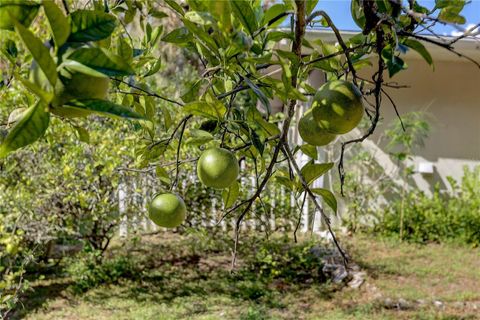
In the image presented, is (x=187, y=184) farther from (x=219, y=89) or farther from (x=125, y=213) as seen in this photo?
(x=219, y=89)

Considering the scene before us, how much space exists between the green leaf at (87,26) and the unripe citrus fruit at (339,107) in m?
0.45

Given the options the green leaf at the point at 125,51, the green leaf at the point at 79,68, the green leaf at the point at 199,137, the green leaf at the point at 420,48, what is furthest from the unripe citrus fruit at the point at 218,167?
the green leaf at the point at 79,68

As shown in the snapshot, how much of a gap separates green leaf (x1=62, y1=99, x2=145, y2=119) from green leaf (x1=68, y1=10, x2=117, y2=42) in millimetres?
75

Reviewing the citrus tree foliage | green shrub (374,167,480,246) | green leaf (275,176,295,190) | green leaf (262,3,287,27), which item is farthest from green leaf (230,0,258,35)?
green shrub (374,167,480,246)

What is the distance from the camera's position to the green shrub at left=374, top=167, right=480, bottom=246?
6238 millimetres

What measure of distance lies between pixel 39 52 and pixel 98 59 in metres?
0.06

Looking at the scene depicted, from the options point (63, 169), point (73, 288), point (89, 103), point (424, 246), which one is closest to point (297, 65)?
point (89, 103)

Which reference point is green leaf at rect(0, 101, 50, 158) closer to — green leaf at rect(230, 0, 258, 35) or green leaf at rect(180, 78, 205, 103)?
green leaf at rect(230, 0, 258, 35)

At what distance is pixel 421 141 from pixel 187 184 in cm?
356

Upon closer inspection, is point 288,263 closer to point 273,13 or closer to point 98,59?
point 273,13

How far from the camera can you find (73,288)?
4.42m

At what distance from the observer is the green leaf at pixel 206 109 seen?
871mm

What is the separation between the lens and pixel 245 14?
2.44ft

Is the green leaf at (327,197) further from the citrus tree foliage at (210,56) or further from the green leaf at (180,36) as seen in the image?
the green leaf at (180,36)
